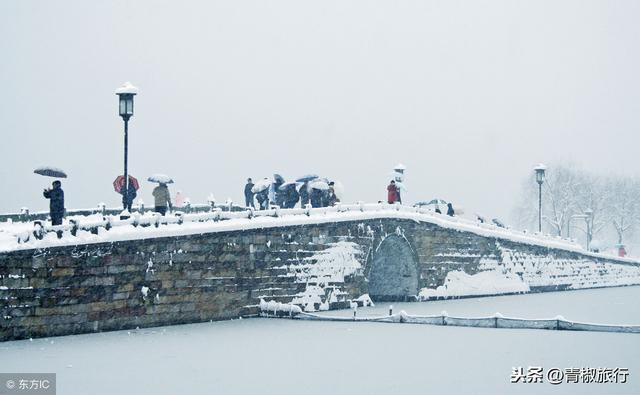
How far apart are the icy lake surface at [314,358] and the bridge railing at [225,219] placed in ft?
7.92

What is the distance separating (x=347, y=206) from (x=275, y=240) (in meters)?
3.98

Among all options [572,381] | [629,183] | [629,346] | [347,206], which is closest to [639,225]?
[629,183]

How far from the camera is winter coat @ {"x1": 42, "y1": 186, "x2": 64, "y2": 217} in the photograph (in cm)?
2272

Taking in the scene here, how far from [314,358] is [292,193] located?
39.6ft

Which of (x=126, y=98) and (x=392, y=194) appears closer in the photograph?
(x=126, y=98)

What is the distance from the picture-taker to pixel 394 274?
34.8 meters

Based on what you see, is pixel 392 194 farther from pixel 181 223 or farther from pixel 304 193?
pixel 181 223

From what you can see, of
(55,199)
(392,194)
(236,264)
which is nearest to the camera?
(55,199)

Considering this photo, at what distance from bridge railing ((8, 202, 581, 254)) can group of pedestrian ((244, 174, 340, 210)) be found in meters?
0.97

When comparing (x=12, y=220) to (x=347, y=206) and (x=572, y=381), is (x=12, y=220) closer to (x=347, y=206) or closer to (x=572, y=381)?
(x=347, y=206)

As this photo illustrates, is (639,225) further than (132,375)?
Yes

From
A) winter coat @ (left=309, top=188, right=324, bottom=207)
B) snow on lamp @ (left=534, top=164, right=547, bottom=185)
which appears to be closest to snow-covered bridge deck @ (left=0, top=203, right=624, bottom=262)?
winter coat @ (left=309, top=188, right=324, bottom=207)

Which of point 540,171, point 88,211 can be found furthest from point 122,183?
point 540,171

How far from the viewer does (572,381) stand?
667 inches
